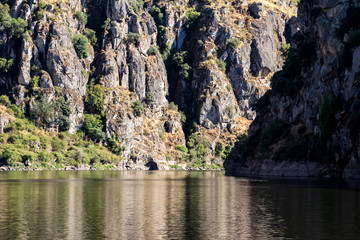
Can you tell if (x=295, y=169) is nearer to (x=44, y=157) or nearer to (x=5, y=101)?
(x=44, y=157)

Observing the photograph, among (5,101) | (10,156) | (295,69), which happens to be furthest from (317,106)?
(5,101)

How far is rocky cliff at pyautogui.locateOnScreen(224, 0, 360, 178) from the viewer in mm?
79250

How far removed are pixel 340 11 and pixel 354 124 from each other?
2772 cm

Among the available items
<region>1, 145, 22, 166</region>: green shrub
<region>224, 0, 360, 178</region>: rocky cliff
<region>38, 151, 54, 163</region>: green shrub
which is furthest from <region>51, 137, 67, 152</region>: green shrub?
<region>224, 0, 360, 178</region>: rocky cliff

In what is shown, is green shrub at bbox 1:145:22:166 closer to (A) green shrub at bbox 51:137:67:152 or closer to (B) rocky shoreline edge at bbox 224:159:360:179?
(A) green shrub at bbox 51:137:67:152

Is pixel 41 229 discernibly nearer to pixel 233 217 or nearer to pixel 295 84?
pixel 233 217

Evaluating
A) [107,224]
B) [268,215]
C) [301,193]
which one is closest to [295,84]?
[301,193]

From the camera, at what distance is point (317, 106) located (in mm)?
94062

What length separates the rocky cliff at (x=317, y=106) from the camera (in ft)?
260

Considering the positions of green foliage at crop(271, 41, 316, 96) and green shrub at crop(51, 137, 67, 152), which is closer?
green foliage at crop(271, 41, 316, 96)

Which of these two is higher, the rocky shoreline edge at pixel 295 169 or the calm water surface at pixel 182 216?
the rocky shoreline edge at pixel 295 169

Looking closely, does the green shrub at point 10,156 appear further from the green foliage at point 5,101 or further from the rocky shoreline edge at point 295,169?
the rocky shoreline edge at point 295,169

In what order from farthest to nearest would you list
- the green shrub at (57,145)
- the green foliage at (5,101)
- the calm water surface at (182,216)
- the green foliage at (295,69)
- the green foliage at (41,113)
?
the green foliage at (41,113) < the green foliage at (5,101) < the green shrub at (57,145) < the green foliage at (295,69) < the calm water surface at (182,216)

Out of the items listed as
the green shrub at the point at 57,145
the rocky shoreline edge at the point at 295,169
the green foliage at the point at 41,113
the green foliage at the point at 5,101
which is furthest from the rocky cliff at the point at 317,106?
the green foliage at the point at 5,101
